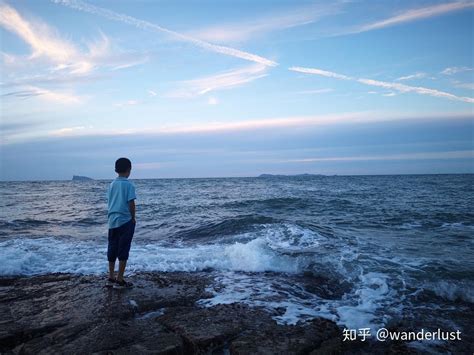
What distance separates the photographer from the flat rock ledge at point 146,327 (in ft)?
11.1

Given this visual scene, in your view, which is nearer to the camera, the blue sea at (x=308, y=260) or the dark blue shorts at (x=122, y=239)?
the blue sea at (x=308, y=260)

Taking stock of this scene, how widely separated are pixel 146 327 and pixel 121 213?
200cm

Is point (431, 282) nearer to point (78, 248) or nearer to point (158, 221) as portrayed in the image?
point (78, 248)

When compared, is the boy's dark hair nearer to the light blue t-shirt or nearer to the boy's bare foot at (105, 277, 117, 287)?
the light blue t-shirt

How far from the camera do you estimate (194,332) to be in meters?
3.66

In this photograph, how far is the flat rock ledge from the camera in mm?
3377

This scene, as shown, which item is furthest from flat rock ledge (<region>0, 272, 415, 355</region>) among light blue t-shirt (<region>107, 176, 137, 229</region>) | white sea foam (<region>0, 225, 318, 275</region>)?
white sea foam (<region>0, 225, 318, 275</region>)

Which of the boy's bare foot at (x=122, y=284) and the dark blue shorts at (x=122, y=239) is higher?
the dark blue shorts at (x=122, y=239)

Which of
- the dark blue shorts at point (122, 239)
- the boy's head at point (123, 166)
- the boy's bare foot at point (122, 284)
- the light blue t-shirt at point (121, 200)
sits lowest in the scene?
the boy's bare foot at point (122, 284)

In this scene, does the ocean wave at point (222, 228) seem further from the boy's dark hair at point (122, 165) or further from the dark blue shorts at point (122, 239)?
the boy's dark hair at point (122, 165)

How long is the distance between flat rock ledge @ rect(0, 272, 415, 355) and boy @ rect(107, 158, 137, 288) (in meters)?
0.56

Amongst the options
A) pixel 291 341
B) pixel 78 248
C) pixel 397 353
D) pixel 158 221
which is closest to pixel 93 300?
pixel 291 341

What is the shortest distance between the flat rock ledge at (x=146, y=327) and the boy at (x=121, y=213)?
560 millimetres

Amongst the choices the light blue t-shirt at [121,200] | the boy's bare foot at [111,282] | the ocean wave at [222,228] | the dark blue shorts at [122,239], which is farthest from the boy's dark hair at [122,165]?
the ocean wave at [222,228]
